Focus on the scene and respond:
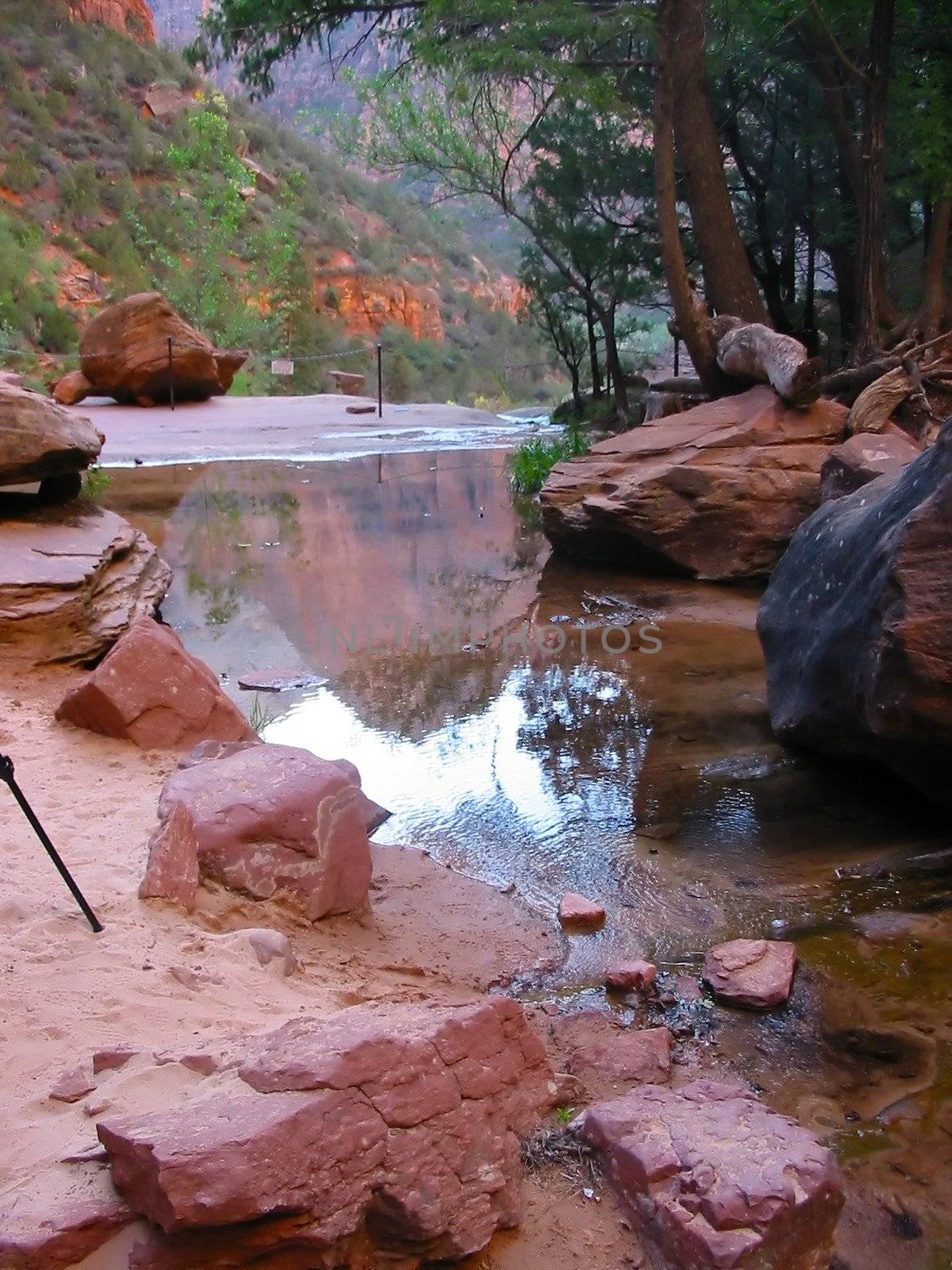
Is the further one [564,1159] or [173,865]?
[173,865]

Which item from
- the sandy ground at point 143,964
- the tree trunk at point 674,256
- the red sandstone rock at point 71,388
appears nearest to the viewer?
the sandy ground at point 143,964

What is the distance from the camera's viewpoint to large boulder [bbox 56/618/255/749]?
4.42m

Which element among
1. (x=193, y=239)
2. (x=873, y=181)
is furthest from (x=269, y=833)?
(x=193, y=239)

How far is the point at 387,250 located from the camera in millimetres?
44594

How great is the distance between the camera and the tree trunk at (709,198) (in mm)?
11008

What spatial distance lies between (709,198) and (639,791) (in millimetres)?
8208

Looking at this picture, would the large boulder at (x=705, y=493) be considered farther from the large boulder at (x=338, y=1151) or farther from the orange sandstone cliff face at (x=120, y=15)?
the orange sandstone cliff face at (x=120, y=15)

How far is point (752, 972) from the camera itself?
3.26 m

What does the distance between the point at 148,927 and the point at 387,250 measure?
147 ft

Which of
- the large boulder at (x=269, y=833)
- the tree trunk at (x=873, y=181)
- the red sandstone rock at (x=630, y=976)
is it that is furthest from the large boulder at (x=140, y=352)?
the red sandstone rock at (x=630, y=976)

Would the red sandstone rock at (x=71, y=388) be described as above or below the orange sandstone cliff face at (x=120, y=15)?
below

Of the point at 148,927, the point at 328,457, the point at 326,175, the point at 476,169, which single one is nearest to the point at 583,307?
the point at 476,169

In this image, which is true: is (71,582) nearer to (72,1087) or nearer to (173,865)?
(173,865)

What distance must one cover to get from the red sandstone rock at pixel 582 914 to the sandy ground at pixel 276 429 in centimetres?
1155
